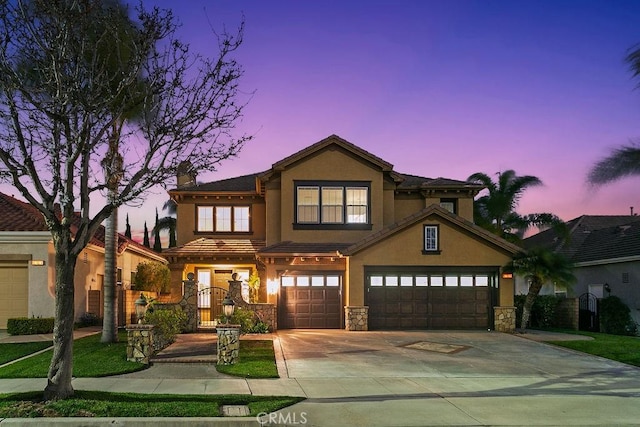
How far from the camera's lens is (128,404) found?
985cm

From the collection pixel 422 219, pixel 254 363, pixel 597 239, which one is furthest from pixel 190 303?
pixel 597 239

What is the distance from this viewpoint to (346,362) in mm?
15672

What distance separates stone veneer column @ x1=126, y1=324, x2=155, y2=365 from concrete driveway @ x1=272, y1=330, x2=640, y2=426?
3.50 meters

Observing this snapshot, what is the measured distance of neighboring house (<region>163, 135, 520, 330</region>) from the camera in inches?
938

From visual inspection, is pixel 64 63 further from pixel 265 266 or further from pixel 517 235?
pixel 517 235

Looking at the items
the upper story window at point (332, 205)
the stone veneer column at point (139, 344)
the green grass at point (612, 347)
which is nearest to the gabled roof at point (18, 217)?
the stone veneer column at point (139, 344)

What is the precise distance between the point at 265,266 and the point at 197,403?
1464cm

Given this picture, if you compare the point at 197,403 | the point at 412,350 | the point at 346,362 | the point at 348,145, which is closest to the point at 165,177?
the point at 197,403

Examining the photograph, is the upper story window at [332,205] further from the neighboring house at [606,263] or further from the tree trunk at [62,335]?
the tree trunk at [62,335]

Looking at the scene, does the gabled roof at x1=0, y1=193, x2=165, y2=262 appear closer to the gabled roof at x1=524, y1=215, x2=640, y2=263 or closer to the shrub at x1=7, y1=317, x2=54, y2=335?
the shrub at x1=7, y1=317, x2=54, y2=335

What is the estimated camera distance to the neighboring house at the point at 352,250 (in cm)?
2383

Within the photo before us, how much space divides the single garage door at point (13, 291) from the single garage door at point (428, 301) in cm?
1298

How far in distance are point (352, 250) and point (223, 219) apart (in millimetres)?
7064

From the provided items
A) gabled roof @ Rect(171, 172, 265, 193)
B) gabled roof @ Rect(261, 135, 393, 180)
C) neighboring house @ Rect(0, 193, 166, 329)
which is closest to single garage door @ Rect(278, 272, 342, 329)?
gabled roof @ Rect(261, 135, 393, 180)
